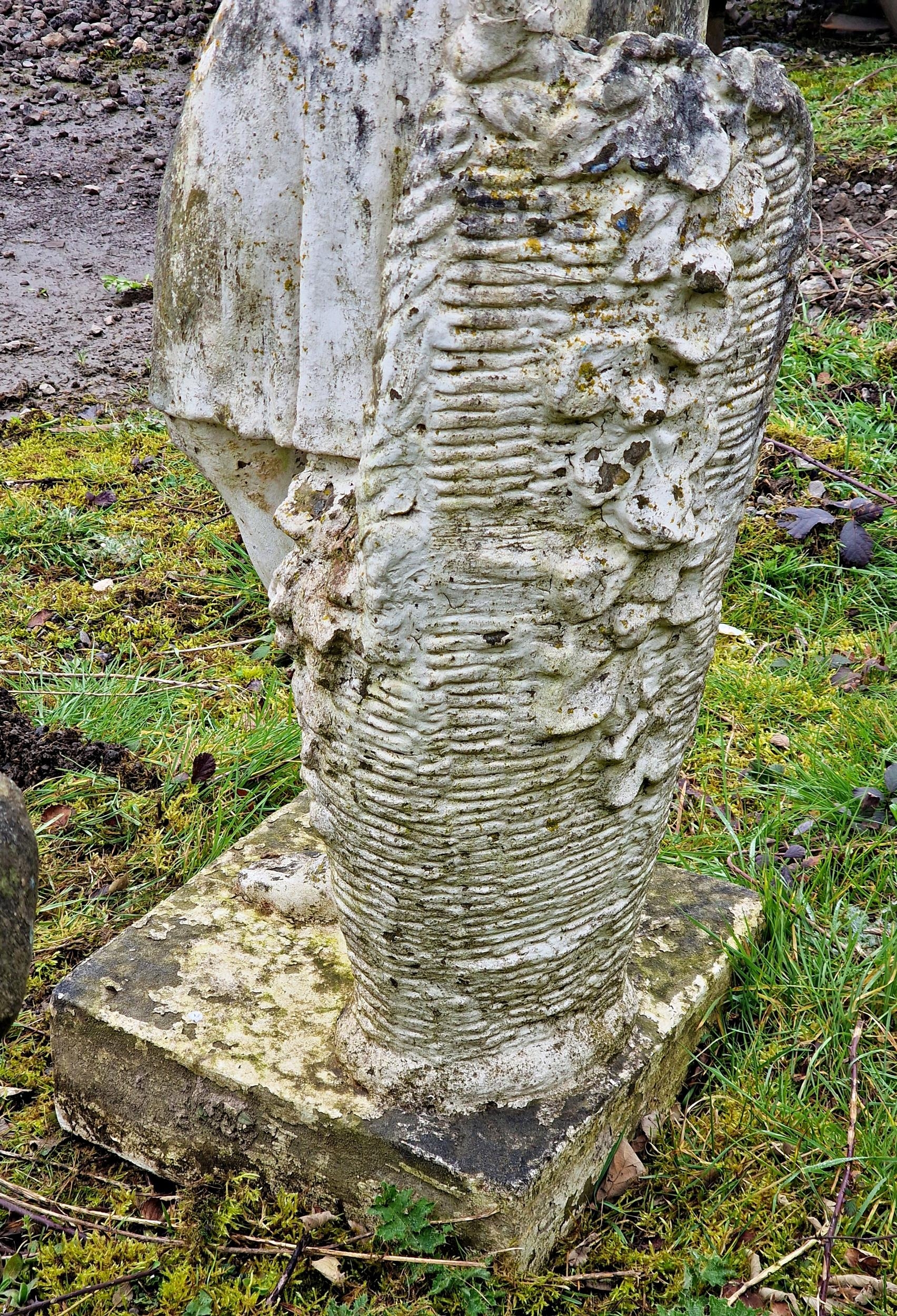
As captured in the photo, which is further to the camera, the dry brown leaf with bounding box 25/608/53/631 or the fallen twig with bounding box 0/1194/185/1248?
the dry brown leaf with bounding box 25/608/53/631

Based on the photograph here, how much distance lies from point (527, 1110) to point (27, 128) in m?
7.77

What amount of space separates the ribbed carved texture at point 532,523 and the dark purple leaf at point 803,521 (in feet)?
7.86

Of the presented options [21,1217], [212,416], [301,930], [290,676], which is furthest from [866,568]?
[21,1217]

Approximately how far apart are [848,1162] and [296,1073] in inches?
39.8

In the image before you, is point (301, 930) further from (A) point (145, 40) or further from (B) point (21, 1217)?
(A) point (145, 40)

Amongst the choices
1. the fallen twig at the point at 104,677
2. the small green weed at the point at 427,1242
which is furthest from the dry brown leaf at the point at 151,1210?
the fallen twig at the point at 104,677

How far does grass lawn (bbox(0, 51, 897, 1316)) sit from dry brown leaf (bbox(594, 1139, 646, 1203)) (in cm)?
3

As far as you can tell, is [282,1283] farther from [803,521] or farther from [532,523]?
[803,521]

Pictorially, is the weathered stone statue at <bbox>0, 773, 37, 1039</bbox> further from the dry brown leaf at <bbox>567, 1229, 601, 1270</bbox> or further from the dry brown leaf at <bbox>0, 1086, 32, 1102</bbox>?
the dry brown leaf at <bbox>0, 1086, 32, 1102</bbox>

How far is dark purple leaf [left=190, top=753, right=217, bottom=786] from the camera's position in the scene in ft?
10.8

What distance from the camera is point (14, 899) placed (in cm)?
118

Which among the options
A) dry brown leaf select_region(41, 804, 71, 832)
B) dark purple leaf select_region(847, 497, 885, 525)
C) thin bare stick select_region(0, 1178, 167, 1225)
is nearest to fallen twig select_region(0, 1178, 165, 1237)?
thin bare stick select_region(0, 1178, 167, 1225)

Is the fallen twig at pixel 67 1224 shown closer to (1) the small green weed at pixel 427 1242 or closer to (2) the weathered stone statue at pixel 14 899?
(1) the small green weed at pixel 427 1242

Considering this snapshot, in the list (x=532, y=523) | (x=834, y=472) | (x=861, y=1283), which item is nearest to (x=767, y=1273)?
(x=861, y=1283)
